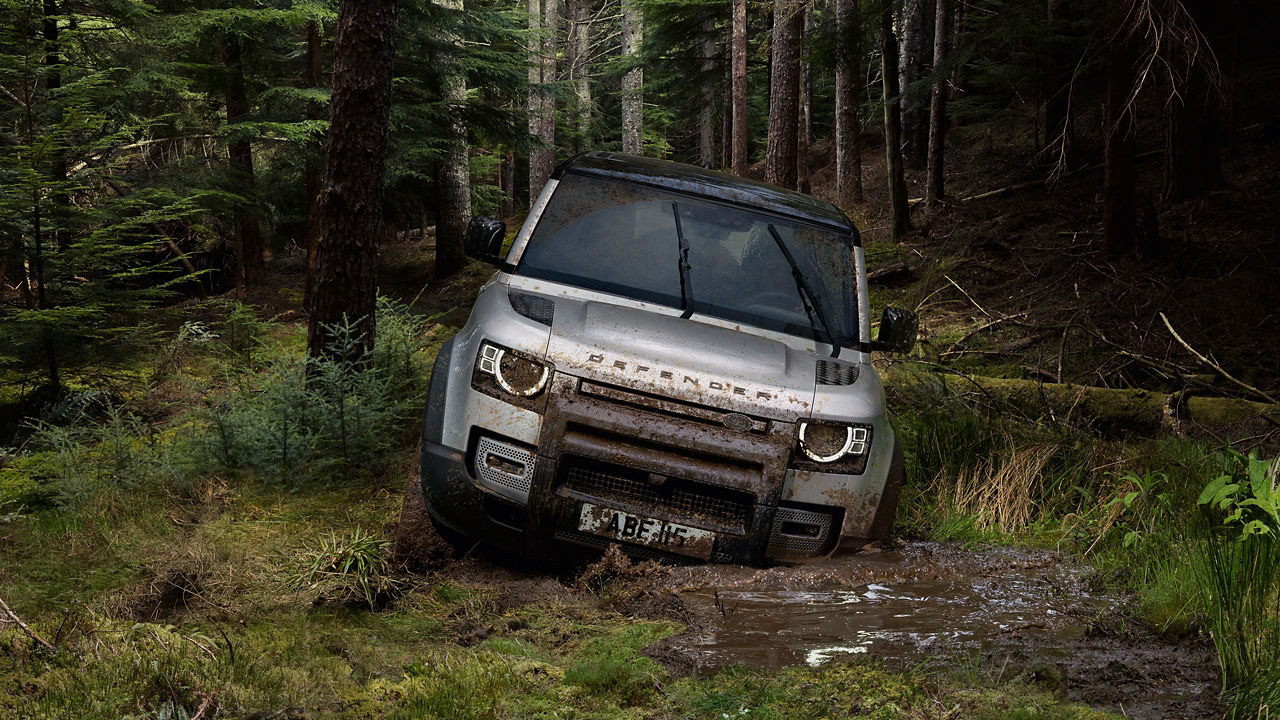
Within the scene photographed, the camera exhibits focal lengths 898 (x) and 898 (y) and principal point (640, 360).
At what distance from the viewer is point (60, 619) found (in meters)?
3.68

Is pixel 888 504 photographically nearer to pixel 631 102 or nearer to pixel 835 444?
pixel 835 444

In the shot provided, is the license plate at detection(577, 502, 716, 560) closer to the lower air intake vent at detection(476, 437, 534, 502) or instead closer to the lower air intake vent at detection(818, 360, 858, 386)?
the lower air intake vent at detection(476, 437, 534, 502)

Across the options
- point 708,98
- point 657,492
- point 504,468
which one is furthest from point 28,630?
point 708,98

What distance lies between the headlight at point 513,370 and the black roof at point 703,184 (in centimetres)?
162

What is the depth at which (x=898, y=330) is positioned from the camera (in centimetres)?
514

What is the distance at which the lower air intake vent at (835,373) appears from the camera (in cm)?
432

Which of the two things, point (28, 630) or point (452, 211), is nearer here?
point (28, 630)

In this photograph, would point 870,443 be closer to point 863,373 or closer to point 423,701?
point 863,373

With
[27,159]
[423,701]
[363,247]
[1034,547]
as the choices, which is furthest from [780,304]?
[27,159]

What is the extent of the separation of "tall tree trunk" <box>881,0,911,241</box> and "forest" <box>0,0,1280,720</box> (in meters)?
0.09

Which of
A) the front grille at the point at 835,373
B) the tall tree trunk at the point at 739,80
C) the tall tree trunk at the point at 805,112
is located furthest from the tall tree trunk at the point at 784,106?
the front grille at the point at 835,373

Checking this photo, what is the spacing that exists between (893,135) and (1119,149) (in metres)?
5.61

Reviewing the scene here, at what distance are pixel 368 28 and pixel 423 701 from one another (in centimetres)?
538

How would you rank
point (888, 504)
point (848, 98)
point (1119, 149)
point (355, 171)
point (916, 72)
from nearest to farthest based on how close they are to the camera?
point (888, 504)
point (355, 171)
point (1119, 149)
point (848, 98)
point (916, 72)
